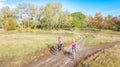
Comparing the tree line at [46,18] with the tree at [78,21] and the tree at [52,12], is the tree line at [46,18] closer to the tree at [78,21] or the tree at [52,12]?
the tree at [52,12]

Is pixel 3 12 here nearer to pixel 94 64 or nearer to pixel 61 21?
pixel 61 21

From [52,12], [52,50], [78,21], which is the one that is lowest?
[52,50]

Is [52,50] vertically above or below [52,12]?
below

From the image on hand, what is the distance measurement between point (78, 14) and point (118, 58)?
15814 cm

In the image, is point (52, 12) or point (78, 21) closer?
point (52, 12)

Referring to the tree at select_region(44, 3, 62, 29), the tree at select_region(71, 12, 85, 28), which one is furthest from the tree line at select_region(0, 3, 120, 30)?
the tree at select_region(71, 12, 85, 28)

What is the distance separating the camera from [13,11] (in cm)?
14325

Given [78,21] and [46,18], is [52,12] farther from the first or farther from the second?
[78,21]

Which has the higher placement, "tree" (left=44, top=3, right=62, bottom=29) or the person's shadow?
"tree" (left=44, top=3, right=62, bottom=29)

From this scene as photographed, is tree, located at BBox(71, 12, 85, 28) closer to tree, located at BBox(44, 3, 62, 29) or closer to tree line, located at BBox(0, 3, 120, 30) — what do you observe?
tree line, located at BBox(0, 3, 120, 30)

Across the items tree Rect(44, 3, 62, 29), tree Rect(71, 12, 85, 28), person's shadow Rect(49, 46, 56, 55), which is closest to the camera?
person's shadow Rect(49, 46, 56, 55)

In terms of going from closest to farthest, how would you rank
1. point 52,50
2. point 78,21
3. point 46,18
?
point 52,50
point 46,18
point 78,21

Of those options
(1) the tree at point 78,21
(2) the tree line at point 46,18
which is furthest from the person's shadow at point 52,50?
(1) the tree at point 78,21

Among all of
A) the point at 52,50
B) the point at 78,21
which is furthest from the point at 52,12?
the point at 52,50
